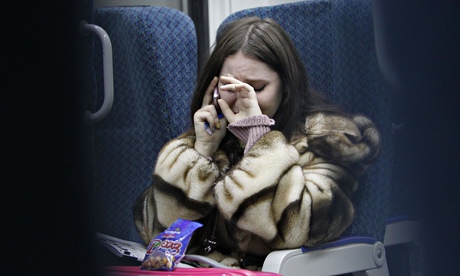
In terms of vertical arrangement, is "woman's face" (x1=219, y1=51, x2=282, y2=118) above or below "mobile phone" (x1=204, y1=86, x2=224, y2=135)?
above

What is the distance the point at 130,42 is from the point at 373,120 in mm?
679

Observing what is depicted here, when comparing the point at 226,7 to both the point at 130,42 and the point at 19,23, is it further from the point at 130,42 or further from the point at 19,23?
the point at 19,23

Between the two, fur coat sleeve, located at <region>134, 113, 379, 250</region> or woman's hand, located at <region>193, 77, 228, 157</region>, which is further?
woman's hand, located at <region>193, 77, 228, 157</region>

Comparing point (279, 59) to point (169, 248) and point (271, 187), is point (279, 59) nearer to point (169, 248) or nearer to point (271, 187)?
point (271, 187)

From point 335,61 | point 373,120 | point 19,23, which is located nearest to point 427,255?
point 19,23

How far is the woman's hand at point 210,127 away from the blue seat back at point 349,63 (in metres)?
0.29

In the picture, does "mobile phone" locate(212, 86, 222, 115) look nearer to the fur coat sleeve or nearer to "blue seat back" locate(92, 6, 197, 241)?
the fur coat sleeve

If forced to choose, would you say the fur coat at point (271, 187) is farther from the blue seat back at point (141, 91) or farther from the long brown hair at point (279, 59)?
the blue seat back at point (141, 91)

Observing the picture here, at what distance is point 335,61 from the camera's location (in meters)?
1.48

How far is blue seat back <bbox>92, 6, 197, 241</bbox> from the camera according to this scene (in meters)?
1.63

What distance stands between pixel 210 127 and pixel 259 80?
14cm

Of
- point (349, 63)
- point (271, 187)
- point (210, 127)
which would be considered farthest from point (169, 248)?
point (349, 63)

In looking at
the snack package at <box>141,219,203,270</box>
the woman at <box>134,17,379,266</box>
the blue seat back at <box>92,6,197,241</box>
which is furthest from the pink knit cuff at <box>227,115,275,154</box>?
the blue seat back at <box>92,6,197,241</box>

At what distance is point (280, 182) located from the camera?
3.93ft
